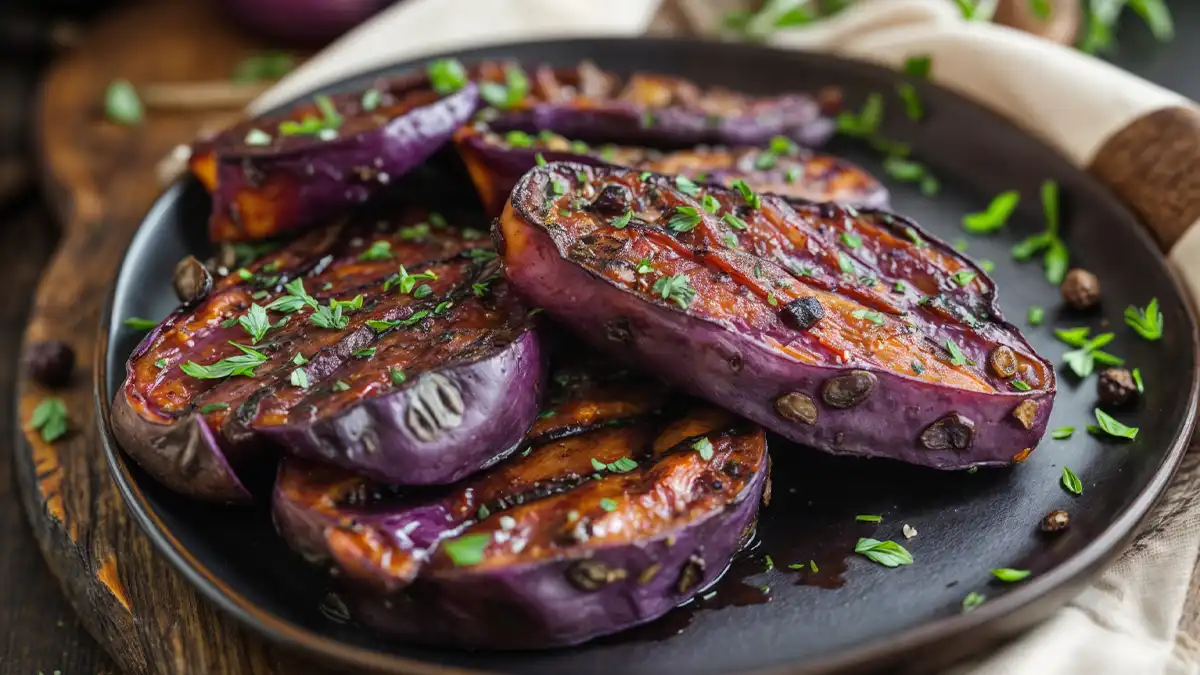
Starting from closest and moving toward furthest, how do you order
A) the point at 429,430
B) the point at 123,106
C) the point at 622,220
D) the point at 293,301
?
the point at 429,430 → the point at 622,220 → the point at 293,301 → the point at 123,106

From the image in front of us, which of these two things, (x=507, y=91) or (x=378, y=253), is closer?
(x=378, y=253)

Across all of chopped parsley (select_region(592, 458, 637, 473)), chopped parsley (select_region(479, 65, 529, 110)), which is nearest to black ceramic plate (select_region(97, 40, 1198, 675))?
chopped parsley (select_region(592, 458, 637, 473))

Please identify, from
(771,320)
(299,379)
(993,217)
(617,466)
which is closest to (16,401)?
(299,379)

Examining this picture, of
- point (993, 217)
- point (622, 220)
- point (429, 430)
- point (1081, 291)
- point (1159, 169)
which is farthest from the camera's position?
point (993, 217)

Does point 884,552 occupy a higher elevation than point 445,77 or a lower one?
lower

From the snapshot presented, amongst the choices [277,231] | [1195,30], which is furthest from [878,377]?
[1195,30]

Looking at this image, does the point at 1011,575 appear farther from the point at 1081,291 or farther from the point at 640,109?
the point at 640,109
